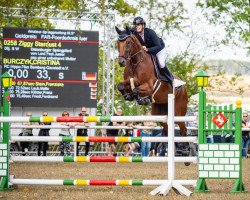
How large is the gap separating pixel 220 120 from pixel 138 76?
4.79 metres

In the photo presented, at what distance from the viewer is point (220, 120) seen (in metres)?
11.8

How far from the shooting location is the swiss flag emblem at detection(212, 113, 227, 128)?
1180 centimetres

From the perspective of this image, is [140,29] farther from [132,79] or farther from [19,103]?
[19,103]

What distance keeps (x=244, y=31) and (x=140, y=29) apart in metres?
23.6

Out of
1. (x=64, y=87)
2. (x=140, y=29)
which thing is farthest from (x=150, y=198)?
(x=64, y=87)

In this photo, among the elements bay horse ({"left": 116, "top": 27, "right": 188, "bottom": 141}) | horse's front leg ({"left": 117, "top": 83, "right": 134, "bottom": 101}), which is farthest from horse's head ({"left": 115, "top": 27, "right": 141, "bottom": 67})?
horse's front leg ({"left": 117, "top": 83, "right": 134, "bottom": 101})

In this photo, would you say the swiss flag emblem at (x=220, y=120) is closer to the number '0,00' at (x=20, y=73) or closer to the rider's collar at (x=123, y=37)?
the rider's collar at (x=123, y=37)

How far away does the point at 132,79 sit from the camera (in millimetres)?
16203

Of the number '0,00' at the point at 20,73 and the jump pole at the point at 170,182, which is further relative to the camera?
the number '0,00' at the point at 20,73

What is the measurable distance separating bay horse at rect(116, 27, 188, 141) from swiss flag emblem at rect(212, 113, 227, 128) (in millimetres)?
4063

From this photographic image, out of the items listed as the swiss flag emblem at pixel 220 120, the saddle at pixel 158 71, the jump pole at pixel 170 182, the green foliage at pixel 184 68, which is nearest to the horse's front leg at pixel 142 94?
the saddle at pixel 158 71

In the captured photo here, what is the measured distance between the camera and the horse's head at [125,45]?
15.7m

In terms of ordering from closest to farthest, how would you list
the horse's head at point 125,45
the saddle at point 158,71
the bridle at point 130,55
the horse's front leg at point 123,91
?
the horse's head at point 125,45 < the bridle at point 130,55 < the horse's front leg at point 123,91 < the saddle at point 158,71

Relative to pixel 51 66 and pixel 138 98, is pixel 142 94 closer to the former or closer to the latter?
pixel 138 98
